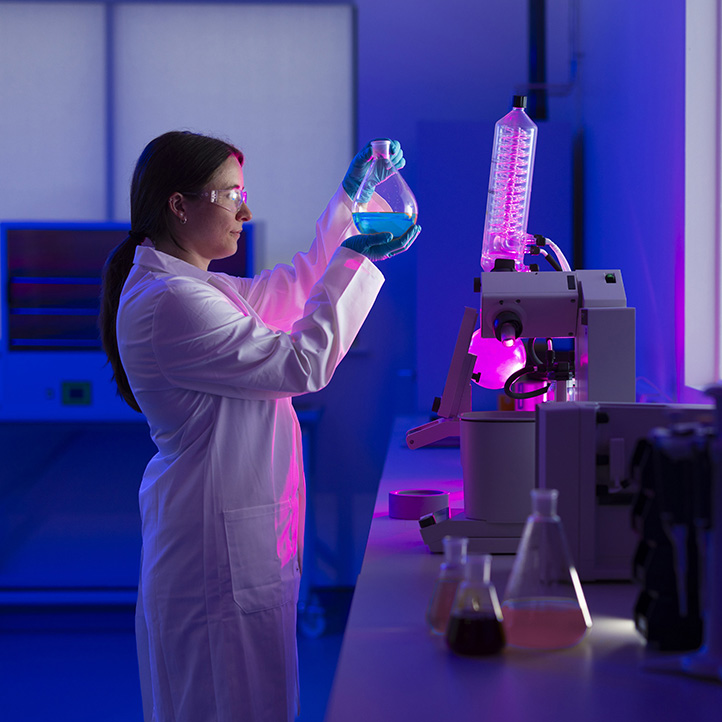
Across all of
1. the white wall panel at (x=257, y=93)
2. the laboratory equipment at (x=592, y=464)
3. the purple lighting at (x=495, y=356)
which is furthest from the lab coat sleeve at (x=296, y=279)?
the white wall panel at (x=257, y=93)

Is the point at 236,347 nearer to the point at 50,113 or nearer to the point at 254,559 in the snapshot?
the point at 254,559

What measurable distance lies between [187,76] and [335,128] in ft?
2.32

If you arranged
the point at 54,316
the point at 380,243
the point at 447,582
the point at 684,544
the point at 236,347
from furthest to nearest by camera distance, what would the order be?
the point at 54,316
the point at 380,243
the point at 236,347
the point at 447,582
the point at 684,544

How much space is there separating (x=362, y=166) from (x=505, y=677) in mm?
1129

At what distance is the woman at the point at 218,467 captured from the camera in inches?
54.3

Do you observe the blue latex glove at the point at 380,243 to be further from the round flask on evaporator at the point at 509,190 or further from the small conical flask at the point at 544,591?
the small conical flask at the point at 544,591

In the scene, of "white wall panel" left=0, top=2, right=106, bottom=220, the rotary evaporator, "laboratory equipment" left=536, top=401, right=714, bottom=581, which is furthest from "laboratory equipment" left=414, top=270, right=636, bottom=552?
"white wall panel" left=0, top=2, right=106, bottom=220

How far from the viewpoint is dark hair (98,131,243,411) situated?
5.09 ft

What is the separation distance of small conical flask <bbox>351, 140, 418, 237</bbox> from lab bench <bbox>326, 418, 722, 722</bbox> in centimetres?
70

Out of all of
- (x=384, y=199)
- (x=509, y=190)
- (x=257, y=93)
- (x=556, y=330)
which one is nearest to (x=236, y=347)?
(x=384, y=199)

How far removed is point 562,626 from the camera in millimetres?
883

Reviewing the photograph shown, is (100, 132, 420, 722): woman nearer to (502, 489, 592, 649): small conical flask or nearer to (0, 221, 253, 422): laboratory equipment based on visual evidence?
(502, 489, 592, 649): small conical flask

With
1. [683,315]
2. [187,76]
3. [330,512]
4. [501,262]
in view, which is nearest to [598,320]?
[501,262]

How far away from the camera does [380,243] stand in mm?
1475
